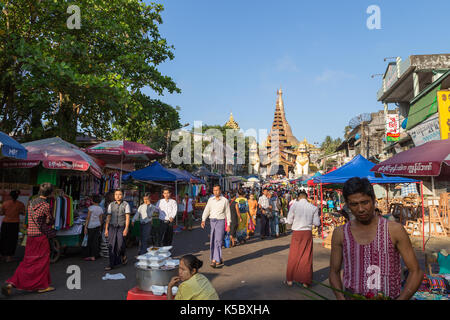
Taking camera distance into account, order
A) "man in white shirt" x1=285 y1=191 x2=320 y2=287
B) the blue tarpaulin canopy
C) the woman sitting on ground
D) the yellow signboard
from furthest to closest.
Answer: the yellow signboard, the blue tarpaulin canopy, "man in white shirt" x1=285 y1=191 x2=320 y2=287, the woman sitting on ground

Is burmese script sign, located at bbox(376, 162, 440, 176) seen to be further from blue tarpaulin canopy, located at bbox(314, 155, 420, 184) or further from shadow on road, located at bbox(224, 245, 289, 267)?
blue tarpaulin canopy, located at bbox(314, 155, 420, 184)

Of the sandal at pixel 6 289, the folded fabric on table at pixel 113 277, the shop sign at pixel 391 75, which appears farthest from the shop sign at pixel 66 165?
the shop sign at pixel 391 75

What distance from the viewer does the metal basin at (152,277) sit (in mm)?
4031

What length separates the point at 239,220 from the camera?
10461 mm

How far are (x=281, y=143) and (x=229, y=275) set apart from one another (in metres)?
80.4

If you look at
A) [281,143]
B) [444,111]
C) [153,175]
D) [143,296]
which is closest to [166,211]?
[143,296]

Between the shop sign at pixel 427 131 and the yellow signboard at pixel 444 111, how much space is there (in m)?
1.76

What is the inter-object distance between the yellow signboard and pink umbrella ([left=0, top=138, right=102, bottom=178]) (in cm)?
1198

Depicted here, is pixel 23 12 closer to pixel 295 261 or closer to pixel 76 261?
pixel 76 261

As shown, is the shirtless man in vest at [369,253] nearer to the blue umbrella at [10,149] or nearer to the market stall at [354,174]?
the blue umbrella at [10,149]

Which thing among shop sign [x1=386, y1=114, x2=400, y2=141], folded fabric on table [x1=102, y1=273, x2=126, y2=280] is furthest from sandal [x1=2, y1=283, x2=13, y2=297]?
shop sign [x1=386, y1=114, x2=400, y2=141]

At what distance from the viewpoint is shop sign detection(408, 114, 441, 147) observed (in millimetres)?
13116

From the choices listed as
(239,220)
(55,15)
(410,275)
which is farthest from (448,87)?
(55,15)
